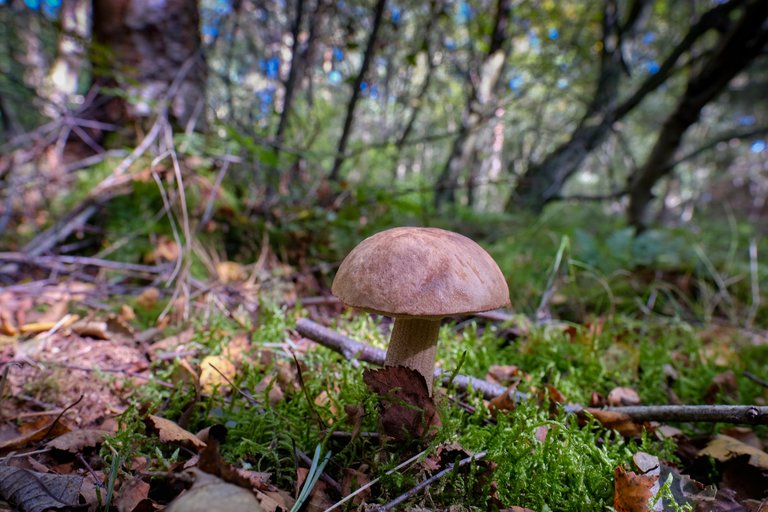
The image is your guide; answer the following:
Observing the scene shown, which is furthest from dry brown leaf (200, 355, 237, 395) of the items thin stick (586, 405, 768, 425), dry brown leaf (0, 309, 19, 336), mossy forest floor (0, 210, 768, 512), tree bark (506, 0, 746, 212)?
tree bark (506, 0, 746, 212)

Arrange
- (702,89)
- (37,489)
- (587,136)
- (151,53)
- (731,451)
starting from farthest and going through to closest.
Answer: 1. (587,136)
2. (702,89)
3. (151,53)
4. (731,451)
5. (37,489)

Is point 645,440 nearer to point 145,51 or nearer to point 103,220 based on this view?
point 103,220

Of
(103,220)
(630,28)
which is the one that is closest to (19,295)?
(103,220)

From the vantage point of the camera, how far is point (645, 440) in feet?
4.85

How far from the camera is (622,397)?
1894 mm

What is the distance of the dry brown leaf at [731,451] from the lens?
142 centimetres

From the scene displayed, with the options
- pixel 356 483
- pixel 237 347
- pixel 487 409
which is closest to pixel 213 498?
pixel 356 483

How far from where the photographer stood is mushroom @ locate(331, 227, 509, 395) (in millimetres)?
1069

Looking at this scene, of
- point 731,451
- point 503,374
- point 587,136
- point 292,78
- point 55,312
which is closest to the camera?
point 731,451

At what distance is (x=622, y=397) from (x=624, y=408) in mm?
348

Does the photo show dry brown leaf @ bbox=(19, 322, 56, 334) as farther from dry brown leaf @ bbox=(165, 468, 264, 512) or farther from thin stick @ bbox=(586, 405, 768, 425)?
thin stick @ bbox=(586, 405, 768, 425)

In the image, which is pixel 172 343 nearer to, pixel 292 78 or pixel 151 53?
pixel 292 78

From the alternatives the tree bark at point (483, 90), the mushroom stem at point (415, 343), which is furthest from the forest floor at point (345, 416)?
the tree bark at point (483, 90)

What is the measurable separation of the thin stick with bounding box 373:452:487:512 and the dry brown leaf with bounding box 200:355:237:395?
0.94m
